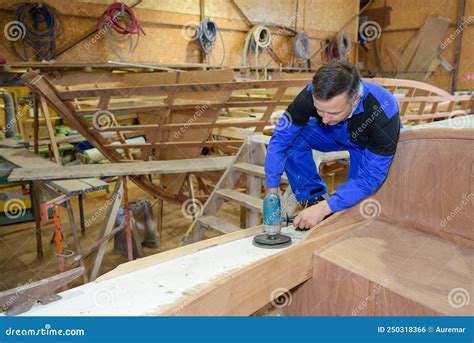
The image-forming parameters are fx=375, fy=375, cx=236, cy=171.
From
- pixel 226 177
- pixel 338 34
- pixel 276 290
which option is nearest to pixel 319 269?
pixel 276 290

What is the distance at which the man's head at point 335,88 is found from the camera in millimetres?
1607

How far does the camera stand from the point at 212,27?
7289mm

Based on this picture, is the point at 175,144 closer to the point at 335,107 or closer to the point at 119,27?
the point at 335,107

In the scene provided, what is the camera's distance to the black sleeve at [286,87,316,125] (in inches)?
79.8

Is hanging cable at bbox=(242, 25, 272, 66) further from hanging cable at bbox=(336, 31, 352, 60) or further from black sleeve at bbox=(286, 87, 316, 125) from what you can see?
black sleeve at bbox=(286, 87, 316, 125)

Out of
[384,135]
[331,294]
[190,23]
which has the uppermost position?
[190,23]

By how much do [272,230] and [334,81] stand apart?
27.2 inches

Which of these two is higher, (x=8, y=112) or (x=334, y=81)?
(x=334, y=81)

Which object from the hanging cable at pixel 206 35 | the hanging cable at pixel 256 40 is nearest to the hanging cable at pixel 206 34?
the hanging cable at pixel 206 35

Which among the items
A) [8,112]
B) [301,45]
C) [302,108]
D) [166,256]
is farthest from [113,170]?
[301,45]

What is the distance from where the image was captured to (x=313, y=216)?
5.52ft

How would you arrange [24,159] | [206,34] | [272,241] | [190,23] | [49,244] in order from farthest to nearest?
[190,23] → [206,34] → [49,244] → [24,159] → [272,241]

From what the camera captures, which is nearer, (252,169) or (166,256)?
(166,256)

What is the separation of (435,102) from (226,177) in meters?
3.75
